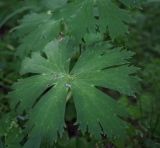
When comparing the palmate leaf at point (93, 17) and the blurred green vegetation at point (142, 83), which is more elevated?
the palmate leaf at point (93, 17)

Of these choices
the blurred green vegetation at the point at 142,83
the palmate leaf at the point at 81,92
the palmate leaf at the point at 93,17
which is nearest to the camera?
the palmate leaf at the point at 81,92

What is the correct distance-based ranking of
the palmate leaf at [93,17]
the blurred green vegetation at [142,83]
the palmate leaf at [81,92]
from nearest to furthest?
the palmate leaf at [81,92]
the palmate leaf at [93,17]
the blurred green vegetation at [142,83]

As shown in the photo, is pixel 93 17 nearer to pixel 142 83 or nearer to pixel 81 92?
pixel 81 92

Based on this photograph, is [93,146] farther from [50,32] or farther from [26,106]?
[50,32]

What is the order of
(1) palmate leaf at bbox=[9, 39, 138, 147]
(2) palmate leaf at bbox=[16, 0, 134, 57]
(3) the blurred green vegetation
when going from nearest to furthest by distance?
(1) palmate leaf at bbox=[9, 39, 138, 147] < (2) palmate leaf at bbox=[16, 0, 134, 57] < (3) the blurred green vegetation

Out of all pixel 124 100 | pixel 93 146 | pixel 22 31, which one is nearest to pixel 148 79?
pixel 124 100

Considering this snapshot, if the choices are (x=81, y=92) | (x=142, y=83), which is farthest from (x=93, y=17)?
(x=142, y=83)
